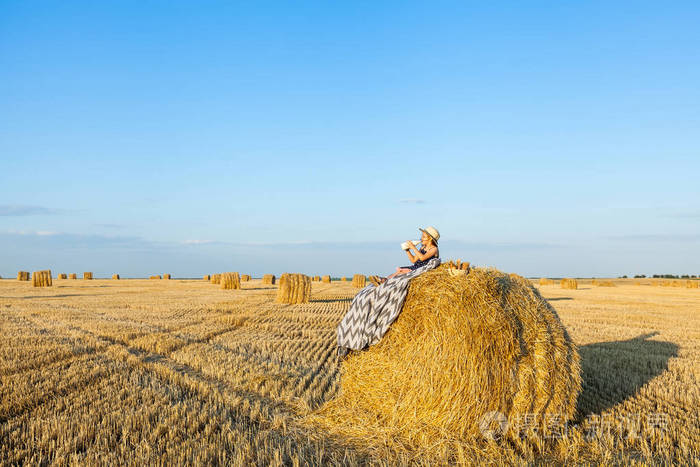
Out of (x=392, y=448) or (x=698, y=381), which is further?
(x=698, y=381)

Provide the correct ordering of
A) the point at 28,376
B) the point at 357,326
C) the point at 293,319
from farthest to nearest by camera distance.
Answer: the point at 293,319
the point at 28,376
the point at 357,326

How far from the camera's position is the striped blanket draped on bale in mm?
5422

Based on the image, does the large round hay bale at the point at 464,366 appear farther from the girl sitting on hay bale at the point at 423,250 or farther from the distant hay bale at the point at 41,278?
the distant hay bale at the point at 41,278

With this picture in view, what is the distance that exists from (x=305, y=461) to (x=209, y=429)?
123 centimetres

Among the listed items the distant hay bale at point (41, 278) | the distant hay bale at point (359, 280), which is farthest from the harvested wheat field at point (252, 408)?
the distant hay bale at point (359, 280)

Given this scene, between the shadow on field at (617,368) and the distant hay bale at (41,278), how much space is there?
35.5m

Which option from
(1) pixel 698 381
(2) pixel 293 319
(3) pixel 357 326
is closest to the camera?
(3) pixel 357 326

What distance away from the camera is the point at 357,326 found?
18.8 feet

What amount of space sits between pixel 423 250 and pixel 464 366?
198cm

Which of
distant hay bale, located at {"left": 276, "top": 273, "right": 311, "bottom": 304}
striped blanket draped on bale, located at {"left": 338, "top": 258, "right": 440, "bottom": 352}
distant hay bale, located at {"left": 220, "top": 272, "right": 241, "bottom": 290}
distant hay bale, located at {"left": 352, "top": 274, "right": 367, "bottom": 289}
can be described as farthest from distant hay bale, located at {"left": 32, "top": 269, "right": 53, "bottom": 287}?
striped blanket draped on bale, located at {"left": 338, "top": 258, "right": 440, "bottom": 352}

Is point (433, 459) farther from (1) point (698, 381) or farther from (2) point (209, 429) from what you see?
(1) point (698, 381)

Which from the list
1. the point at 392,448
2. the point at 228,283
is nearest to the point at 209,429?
the point at 392,448

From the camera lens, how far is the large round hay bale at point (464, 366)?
4.88 meters

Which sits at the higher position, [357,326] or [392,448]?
[357,326]
